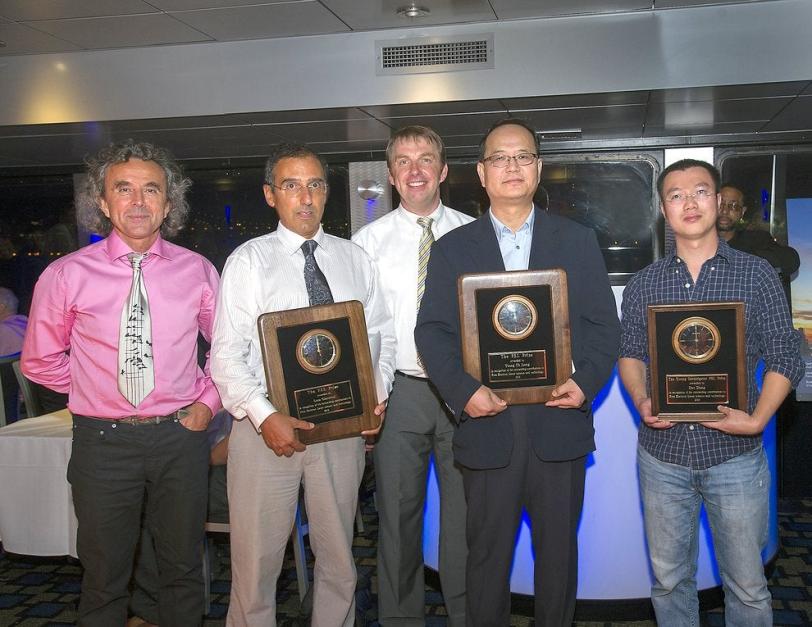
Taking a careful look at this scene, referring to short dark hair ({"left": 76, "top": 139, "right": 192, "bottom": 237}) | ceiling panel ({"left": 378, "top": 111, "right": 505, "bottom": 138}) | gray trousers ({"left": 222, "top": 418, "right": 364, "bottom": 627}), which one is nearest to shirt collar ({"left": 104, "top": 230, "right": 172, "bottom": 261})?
short dark hair ({"left": 76, "top": 139, "right": 192, "bottom": 237})

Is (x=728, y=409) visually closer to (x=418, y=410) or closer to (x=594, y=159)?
(x=418, y=410)

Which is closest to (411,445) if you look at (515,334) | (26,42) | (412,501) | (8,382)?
(412,501)

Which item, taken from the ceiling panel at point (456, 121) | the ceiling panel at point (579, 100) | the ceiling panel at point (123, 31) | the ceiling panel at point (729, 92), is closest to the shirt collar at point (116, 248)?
the ceiling panel at point (123, 31)

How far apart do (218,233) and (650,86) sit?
4.95 meters

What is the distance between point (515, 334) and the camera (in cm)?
222

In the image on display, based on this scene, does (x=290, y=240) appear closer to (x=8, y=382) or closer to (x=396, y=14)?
(x=396, y=14)

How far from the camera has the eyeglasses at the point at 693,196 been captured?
2309 mm

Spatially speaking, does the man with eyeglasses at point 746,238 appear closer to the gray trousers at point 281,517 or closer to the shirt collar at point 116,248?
the gray trousers at point 281,517

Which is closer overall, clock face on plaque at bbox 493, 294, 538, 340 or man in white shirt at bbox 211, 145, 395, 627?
clock face on plaque at bbox 493, 294, 538, 340

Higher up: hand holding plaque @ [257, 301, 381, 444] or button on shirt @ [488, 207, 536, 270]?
button on shirt @ [488, 207, 536, 270]

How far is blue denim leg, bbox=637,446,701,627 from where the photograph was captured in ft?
7.73

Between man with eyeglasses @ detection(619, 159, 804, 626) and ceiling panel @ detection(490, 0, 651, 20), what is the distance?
9.07ft

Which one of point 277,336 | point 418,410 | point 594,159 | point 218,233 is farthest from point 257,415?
point 218,233

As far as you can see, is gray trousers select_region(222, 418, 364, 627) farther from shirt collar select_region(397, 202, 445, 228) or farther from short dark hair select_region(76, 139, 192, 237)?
shirt collar select_region(397, 202, 445, 228)
